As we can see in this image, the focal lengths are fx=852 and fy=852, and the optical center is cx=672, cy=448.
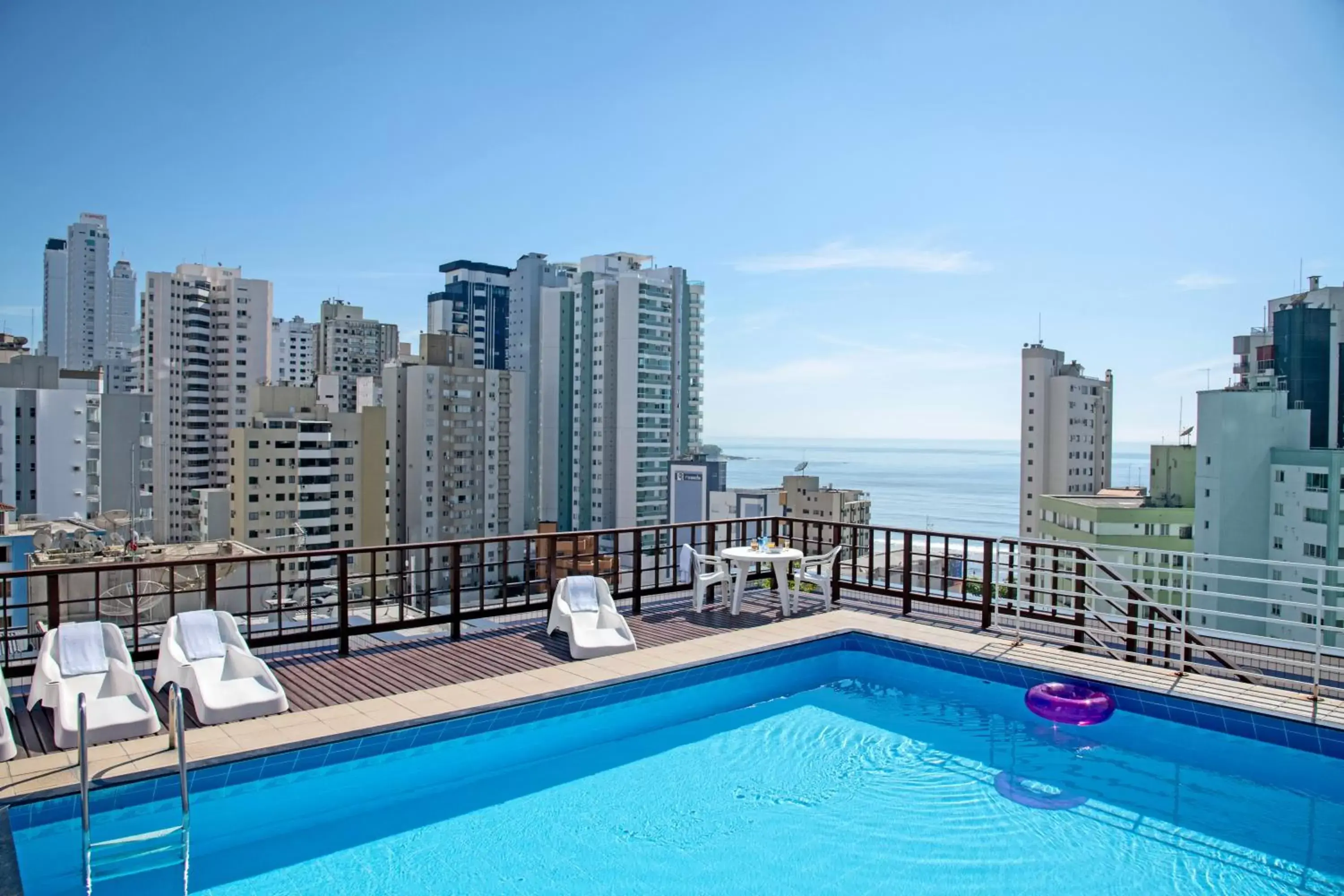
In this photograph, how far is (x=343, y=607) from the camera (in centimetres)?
651

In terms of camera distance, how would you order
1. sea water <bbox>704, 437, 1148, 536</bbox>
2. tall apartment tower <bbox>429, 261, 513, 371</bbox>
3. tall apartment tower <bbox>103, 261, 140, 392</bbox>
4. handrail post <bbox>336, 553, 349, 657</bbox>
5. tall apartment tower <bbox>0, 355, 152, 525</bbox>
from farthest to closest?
tall apartment tower <bbox>429, 261, 513, 371</bbox> → tall apartment tower <bbox>103, 261, 140, 392</bbox> → sea water <bbox>704, 437, 1148, 536</bbox> → tall apartment tower <bbox>0, 355, 152, 525</bbox> → handrail post <bbox>336, 553, 349, 657</bbox>

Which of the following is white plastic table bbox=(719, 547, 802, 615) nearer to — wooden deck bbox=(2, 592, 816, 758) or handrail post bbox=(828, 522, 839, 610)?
wooden deck bbox=(2, 592, 816, 758)

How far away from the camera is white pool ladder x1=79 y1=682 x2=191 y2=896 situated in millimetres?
3744

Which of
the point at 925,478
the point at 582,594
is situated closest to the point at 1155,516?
the point at 582,594

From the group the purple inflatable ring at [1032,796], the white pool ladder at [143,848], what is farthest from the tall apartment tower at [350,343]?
the purple inflatable ring at [1032,796]

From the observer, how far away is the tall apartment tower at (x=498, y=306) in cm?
8162

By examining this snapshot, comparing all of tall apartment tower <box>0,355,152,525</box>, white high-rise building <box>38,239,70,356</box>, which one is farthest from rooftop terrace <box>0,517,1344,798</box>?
white high-rise building <box>38,239,70,356</box>

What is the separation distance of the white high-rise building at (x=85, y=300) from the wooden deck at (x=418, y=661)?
395ft

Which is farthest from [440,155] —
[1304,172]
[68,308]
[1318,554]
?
[68,308]

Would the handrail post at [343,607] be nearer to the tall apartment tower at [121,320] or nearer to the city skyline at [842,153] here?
the city skyline at [842,153]

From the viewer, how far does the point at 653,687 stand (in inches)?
245

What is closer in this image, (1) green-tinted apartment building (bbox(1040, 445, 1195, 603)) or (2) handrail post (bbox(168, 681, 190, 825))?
(2) handrail post (bbox(168, 681, 190, 825))

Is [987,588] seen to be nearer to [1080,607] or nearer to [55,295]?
[1080,607]

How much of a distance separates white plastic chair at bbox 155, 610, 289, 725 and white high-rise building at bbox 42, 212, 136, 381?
121096mm
